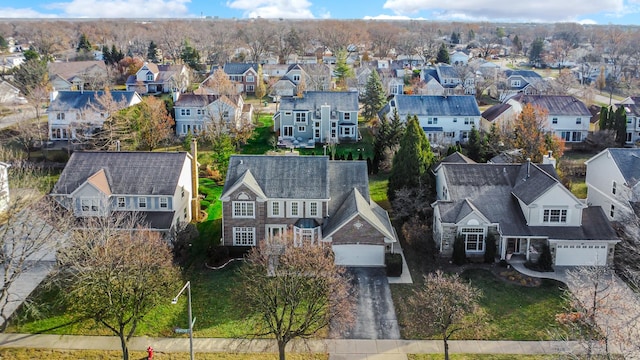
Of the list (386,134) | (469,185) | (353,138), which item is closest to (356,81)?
(353,138)

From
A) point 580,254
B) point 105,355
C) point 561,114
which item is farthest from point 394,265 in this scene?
point 561,114

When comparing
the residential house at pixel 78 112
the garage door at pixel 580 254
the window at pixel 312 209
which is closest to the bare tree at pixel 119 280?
the window at pixel 312 209

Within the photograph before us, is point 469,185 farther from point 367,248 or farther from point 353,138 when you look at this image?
point 353,138

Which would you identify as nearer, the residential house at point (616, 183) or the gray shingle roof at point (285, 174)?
the gray shingle roof at point (285, 174)

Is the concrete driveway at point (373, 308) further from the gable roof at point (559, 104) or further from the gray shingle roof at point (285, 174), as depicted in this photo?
the gable roof at point (559, 104)

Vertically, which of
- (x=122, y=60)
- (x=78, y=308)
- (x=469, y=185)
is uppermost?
(x=122, y=60)

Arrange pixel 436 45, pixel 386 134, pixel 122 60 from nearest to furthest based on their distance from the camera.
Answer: pixel 386 134, pixel 122 60, pixel 436 45
